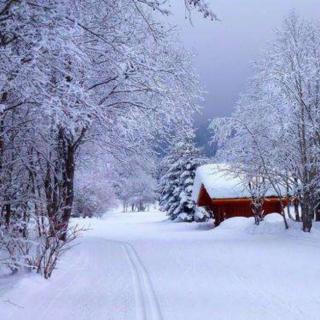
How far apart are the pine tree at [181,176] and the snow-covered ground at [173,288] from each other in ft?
96.4

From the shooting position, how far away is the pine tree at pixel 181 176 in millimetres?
45906

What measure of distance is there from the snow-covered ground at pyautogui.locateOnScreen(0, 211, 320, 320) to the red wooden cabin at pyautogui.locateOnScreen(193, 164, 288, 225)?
57.6 ft

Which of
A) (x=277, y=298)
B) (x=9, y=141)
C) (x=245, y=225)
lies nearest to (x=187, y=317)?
(x=277, y=298)

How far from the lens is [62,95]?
7.32m

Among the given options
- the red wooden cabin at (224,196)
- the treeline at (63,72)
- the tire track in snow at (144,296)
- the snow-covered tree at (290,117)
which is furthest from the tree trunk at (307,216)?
the red wooden cabin at (224,196)

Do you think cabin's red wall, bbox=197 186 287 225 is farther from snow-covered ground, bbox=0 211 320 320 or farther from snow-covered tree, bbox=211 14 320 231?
snow-covered ground, bbox=0 211 320 320

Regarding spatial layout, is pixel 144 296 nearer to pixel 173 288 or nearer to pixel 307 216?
pixel 173 288

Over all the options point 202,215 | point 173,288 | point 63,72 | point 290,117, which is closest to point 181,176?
point 202,215

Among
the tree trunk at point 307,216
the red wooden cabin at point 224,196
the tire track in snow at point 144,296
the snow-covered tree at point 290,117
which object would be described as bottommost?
the tire track in snow at point 144,296

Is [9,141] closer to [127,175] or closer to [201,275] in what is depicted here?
[201,275]

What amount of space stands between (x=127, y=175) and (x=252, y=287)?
13678 mm

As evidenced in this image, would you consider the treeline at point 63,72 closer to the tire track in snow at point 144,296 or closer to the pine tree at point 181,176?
the tire track in snow at point 144,296

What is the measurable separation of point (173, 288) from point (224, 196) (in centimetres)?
2453

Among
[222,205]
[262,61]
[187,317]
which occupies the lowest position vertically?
[187,317]
